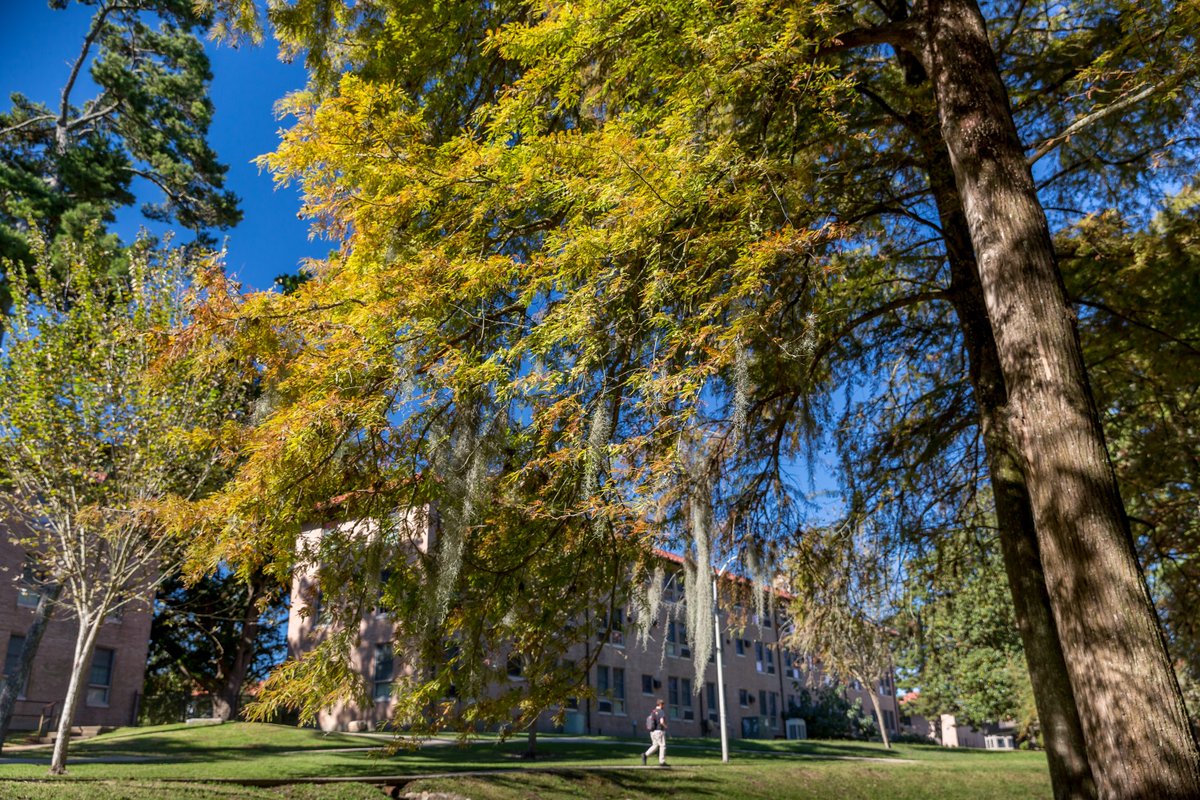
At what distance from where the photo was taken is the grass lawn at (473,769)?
44.0 feet

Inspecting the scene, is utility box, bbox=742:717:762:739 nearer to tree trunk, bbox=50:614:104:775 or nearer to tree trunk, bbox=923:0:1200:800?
tree trunk, bbox=50:614:104:775

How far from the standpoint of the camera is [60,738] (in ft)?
45.5

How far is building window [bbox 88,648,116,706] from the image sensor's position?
28.9 m

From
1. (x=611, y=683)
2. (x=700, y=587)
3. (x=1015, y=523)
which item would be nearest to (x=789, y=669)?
(x=611, y=683)

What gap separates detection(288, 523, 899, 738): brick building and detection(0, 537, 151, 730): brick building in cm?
529

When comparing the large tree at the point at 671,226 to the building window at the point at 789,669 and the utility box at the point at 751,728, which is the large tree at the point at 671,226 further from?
the building window at the point at 789,669

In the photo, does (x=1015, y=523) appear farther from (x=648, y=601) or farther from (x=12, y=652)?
(x=12, y=652)

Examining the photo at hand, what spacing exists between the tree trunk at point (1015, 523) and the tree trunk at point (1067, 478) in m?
0.77

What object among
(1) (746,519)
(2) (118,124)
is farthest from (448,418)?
(2) (118,124)

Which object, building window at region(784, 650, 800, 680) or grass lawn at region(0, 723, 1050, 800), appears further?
building window at region(784, 650, 800, 680)

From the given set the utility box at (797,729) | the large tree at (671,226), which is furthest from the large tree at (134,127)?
the utility box at (797,729)

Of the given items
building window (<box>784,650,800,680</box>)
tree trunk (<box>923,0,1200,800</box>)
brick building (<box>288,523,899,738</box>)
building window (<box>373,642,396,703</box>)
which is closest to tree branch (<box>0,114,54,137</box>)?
brick building (<box>288,523,899,738</box>)

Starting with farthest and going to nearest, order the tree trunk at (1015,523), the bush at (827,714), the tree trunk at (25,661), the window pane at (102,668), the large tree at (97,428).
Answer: the bush at (827,714) < the window pane at (102,668) < the tree trunk at (25,661) < the large tree at (97,428) < the tree trunk at (1015,523)

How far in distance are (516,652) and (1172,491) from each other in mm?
10752
